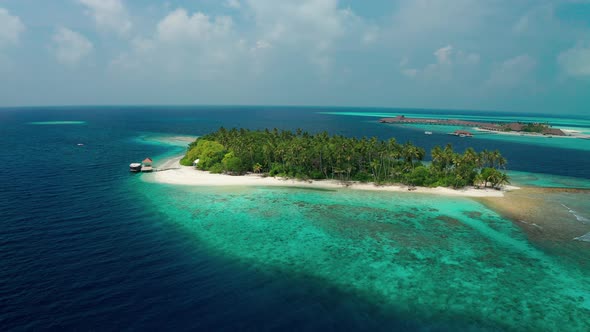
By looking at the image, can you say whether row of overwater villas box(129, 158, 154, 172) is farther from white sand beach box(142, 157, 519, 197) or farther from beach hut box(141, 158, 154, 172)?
white sand beach box(142, 157, 519, 197)

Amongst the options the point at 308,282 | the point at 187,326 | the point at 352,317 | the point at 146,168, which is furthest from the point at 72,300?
the point at 146,168

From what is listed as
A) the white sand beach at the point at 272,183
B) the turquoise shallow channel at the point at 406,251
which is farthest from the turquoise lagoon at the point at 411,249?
the white sand beach at the point at 272,183

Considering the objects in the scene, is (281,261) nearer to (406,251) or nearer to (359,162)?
(406,251)

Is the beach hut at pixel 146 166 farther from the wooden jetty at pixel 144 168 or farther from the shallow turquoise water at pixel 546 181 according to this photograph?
the shallow turquoise water at pixel 546 181

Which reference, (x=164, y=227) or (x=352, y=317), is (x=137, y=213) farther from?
(x=352, y=317)

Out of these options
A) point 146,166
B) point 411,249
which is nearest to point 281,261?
point 411,249

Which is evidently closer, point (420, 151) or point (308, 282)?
point (308, 282)
